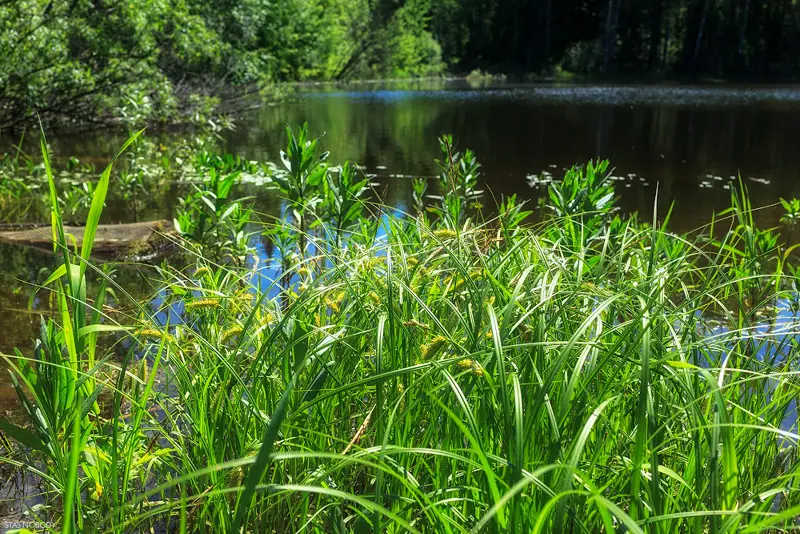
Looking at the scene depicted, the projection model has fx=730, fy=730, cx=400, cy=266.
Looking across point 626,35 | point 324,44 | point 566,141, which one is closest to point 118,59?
point 566,141

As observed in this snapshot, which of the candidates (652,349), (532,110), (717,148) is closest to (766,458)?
(652,349)

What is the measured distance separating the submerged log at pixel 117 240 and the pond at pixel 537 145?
0.57 feet

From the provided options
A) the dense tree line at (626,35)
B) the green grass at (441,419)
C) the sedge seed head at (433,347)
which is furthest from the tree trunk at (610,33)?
the sedge seed head at (433,347)

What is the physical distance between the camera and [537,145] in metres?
11.8

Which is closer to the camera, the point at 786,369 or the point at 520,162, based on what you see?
the point at 786,369

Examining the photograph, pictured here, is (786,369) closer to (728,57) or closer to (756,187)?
(756,187)

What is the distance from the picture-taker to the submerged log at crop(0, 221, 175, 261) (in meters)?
4.78

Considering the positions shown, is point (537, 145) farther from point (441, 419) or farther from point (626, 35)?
point (626, 35)

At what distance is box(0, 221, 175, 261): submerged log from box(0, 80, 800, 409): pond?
172mm

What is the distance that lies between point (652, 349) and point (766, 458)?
44 centimetres

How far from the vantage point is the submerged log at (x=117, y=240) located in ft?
15.7

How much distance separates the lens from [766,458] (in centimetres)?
174

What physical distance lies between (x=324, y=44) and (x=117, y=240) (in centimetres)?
2899

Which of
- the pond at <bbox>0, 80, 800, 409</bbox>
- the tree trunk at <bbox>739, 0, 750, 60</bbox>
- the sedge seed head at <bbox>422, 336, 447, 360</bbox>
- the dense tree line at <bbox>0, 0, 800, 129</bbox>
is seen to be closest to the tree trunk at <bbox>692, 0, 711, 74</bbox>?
the dense tree line at <bbox>0, 0, 800, 129</bbox>
